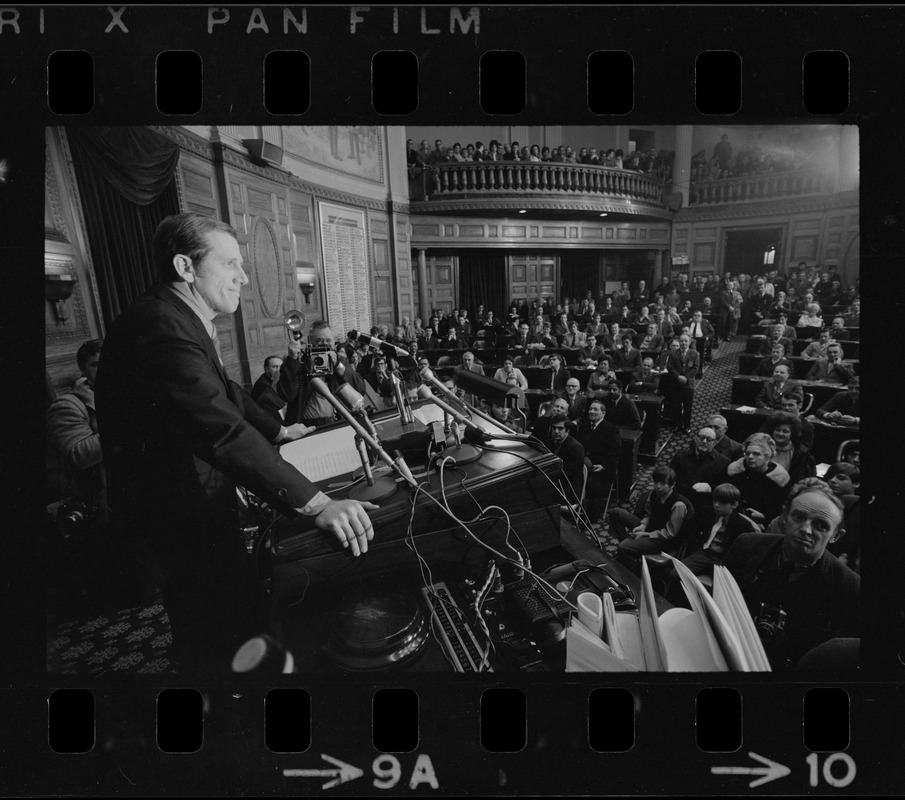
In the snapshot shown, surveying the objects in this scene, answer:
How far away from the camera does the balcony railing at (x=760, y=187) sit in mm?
1729

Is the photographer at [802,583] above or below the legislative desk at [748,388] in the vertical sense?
below

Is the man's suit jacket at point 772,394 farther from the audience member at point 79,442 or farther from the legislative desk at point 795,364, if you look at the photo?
the audience member at point 79,442

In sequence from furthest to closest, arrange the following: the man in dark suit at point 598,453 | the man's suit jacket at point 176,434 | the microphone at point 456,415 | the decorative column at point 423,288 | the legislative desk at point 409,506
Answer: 1. the decorative column at point 423,288
2. the man in dark suit at point 598,453
3. the microphone at point 456,415
4. the legislative desk at point 409,506
5. the man's suit jacket at point 176,434

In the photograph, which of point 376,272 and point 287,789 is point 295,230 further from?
point 287,789

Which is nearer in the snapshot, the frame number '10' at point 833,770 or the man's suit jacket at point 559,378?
the frame number '10' at point 833,770

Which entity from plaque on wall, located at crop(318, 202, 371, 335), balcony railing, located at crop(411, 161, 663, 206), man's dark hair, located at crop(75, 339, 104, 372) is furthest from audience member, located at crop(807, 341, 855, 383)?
man's dark hair, located at crop(75, 339, 104, 372)

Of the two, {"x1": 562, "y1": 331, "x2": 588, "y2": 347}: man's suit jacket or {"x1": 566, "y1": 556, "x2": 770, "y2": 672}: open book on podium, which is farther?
{"x1": 562, "y1": 331, "x2": 588, "y2": 347}: man's suit jacket

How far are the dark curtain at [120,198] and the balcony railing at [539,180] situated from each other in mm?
1055

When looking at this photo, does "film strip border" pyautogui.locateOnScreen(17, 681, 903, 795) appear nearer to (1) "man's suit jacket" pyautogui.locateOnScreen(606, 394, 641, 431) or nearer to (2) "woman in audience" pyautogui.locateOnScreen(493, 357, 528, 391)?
(1) "man's suit jacket" pyautogui.locateOnScreen(606, 394, 641, 431)

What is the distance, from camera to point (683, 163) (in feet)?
6.02

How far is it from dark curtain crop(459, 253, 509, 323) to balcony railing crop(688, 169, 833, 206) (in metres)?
0.92

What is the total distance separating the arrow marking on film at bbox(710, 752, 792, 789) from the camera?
1.76 m

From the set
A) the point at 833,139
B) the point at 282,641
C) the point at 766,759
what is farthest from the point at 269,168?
the point at 766,759

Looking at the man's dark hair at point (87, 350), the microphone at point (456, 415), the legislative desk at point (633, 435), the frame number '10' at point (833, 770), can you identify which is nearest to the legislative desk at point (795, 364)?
the legislative desk at point (633, 435)
